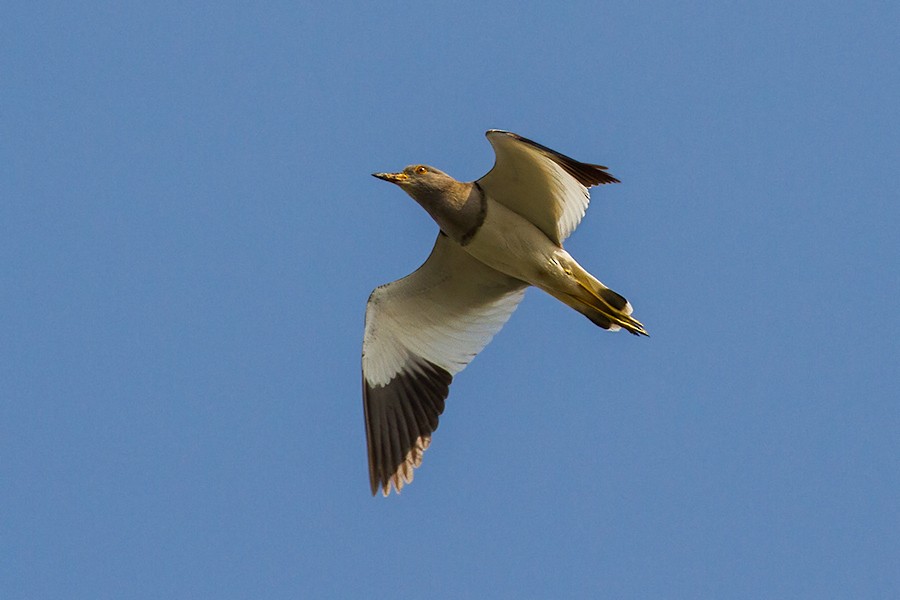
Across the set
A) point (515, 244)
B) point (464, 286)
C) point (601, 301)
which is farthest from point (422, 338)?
point (601, 301)

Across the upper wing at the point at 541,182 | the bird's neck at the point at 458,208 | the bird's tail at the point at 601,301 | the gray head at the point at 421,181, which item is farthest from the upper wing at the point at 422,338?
the bird's tail at the point at 601,301

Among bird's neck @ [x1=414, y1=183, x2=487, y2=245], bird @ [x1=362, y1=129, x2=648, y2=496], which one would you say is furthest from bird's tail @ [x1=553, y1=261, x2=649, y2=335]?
bird's neck @ [x1=414, y1=183, x2=487, y2=245]

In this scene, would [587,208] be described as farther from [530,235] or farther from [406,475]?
[406,475]

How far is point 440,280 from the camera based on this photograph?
40.9ft

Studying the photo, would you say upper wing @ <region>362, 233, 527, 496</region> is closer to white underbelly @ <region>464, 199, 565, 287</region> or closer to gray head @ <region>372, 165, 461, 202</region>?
white underbelly @ <region>464, 199, 565, 287</region>

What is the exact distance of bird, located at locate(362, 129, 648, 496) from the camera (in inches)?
449

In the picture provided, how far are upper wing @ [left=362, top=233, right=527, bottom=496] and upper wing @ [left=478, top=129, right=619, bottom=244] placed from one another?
0.83 meters

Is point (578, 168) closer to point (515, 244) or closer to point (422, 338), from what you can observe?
point (515, 244)

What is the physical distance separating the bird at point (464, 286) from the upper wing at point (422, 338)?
0.01m

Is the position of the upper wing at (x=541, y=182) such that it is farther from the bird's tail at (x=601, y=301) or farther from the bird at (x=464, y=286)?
the bird's tail at (x=601, y=301)

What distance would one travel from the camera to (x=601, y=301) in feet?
38.0

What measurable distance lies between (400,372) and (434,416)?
0.59m

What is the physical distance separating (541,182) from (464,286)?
166 centimetres

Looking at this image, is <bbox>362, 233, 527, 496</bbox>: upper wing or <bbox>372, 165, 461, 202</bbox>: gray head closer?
<bbox>372, 165, 461, 202</bbox>: gray head
